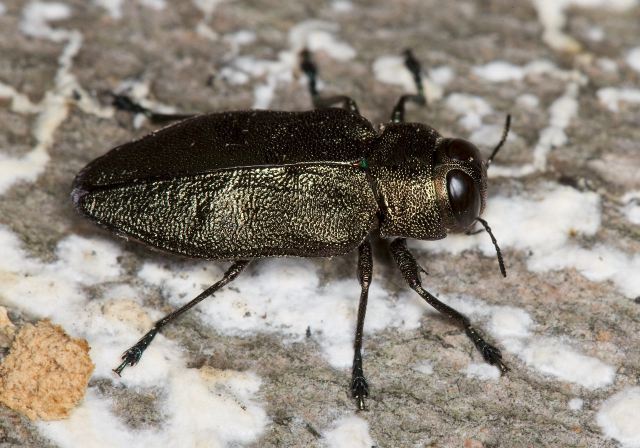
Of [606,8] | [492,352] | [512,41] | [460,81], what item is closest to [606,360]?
[492,352]

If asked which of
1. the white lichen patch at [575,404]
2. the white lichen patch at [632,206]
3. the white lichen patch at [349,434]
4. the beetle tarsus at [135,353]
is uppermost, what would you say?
the white lichen patch at [632,206]

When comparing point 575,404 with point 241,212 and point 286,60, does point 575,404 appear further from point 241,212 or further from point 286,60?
point 286,60

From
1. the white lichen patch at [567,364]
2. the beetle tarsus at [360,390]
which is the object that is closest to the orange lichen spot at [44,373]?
the beetle tarsus at [360,390]

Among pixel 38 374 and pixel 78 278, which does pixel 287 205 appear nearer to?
pixel 78 278

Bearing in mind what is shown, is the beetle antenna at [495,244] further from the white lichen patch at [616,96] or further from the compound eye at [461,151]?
the white lichen patch at [616,96]

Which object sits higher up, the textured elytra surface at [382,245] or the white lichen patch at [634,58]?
the white lichen patch at [634,58]

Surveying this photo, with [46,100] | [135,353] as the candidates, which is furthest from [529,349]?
[46,100]
